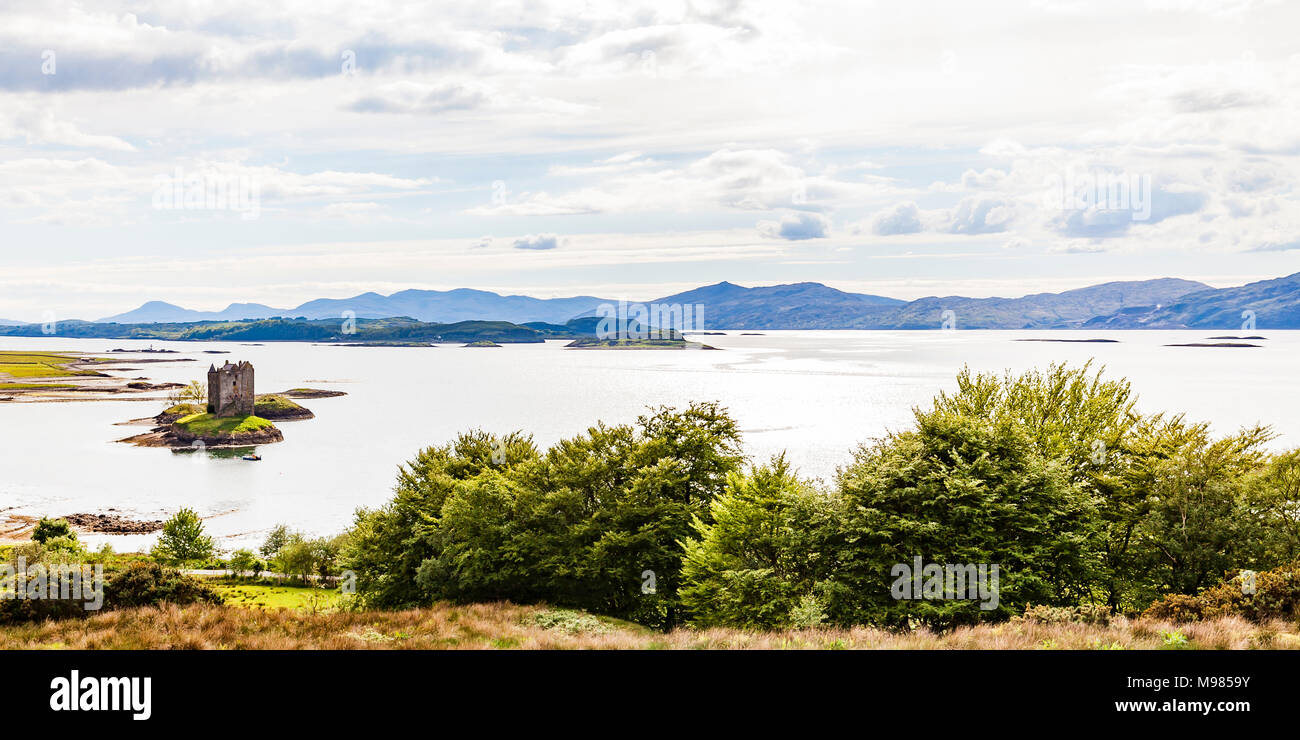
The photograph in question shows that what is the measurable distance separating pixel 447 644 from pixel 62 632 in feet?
31.3

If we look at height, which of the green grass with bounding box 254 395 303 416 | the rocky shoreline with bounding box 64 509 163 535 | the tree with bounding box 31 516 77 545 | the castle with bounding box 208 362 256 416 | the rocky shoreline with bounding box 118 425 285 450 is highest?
the castle with bounding box 208 362 256 416

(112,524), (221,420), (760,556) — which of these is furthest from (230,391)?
(760,556)

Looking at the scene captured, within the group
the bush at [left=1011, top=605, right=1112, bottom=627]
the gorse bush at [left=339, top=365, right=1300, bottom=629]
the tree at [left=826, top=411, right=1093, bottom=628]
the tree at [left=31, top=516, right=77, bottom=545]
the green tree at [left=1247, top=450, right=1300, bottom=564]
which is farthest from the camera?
the tree at [left=31, top=516, right=77, bottom=545]

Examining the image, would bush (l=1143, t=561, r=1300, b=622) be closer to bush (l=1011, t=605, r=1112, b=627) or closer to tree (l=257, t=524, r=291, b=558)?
bush (l=1011, t=605, r=1112, b=627)

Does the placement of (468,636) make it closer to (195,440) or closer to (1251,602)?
(1251,602)

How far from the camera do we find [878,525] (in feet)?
89.4

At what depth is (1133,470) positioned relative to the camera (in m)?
33.7

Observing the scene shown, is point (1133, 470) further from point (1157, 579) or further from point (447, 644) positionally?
point (447, 644)

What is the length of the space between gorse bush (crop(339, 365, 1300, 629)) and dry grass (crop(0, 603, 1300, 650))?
3.28 meters

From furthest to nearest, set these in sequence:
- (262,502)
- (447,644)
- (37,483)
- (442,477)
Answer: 1. (37,483)
2. (262,502)
3. (442,477)
4. (447,644)

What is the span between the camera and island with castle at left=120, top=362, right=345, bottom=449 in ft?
449

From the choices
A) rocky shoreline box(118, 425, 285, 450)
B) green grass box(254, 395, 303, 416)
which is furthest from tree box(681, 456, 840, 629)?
green grass box(254, 395, 303, 416)

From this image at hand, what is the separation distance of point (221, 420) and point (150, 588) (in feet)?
A: 442
